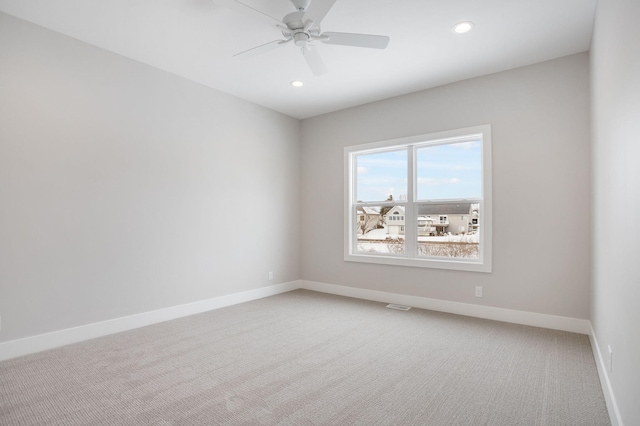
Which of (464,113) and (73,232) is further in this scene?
(464,113)

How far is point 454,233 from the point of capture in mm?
4227

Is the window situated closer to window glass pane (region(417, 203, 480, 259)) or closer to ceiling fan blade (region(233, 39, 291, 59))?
window glass pane (region(417, 203, 480, 259))

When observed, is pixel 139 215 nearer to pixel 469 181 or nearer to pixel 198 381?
pixel 198 381

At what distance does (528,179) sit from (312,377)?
3024 mm

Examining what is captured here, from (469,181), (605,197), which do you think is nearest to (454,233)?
(469,181)

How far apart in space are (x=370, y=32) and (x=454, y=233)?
8.37 feet

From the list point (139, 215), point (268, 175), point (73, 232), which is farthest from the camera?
point (268, 175)

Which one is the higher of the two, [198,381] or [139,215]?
[139,215]

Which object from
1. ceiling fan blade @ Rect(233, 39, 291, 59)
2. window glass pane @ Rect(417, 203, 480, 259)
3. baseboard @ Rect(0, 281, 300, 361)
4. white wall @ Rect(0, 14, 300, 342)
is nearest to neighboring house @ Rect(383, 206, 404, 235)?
window glass pane @ Rect(417, 203, 480, 259)

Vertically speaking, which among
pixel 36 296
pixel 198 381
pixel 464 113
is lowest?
pixel 198 381

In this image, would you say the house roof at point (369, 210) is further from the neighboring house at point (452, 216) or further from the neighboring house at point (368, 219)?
the neighboring house at point (452, 216)

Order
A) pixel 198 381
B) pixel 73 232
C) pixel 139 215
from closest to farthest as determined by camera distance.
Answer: pixel 198 381 < pixel 73 232 < pixel 139 215

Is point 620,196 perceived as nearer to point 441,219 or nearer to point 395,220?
point 441,219

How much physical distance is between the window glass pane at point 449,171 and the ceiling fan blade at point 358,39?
2.02 meters
